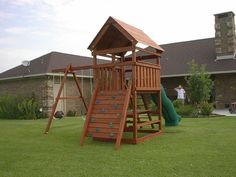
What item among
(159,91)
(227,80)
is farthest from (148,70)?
(227,80)

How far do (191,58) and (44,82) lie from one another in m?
10.6

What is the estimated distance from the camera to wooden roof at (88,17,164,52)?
9030 millimetres

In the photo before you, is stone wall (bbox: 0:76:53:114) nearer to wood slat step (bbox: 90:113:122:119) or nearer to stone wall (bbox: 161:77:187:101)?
stone wall (bbox: 161:77:187:101)

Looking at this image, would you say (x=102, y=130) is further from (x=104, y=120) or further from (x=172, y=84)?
(x=172, y=84)

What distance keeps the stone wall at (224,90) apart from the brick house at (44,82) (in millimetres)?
8857

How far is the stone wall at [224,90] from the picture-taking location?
1958 cm

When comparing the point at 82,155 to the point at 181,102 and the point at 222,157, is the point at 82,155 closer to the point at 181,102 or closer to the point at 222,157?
the point at 222,157

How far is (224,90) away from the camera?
1984 cm

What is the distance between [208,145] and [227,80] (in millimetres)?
13198

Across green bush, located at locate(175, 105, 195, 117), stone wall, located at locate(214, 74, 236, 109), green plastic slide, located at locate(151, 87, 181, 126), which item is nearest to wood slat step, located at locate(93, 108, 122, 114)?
green plastic slide, located at locate(151, 87, 181, 126)

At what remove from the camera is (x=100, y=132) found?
8508 millimetres

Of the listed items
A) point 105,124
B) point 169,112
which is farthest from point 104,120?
point 169,112

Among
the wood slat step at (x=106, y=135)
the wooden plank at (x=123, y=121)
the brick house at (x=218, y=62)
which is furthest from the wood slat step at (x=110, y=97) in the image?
the brick house at (x=218, y=62)

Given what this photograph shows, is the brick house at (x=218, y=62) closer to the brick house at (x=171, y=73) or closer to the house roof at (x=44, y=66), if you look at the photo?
the brick house at (x=171, y=73)
